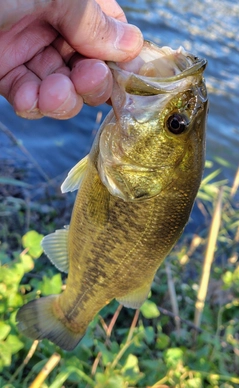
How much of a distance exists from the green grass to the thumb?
3.97 feet

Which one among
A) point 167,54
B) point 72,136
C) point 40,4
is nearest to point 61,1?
point 40,4

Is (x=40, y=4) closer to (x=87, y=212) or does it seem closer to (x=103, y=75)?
(x=103, y=75)

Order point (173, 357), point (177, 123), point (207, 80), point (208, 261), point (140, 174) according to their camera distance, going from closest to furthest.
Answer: point (177, 123) → point (140, 174) → point (173, 357) → point (208, 261) → point (207, 80)

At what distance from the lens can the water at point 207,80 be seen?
6.23 metres

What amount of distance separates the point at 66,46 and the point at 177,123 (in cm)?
77

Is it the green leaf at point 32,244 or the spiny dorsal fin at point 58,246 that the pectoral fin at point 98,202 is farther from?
the green leaf at point 32,244

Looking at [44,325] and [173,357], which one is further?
[173,357]

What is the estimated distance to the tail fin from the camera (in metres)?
2.43

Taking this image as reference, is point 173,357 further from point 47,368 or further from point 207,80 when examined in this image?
point 207,80

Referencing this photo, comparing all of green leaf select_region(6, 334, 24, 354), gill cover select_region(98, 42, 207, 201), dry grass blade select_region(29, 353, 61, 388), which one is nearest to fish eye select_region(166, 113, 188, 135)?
gill cover select_region(98, 42, 207, 201)

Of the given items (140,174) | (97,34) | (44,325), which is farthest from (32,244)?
(97,34)

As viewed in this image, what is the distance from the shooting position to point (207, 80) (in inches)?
362

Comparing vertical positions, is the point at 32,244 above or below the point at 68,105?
below

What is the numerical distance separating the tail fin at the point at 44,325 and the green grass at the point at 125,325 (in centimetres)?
12
